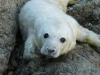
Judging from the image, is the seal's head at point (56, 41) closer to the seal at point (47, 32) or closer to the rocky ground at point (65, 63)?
the seal at point (47, 32)

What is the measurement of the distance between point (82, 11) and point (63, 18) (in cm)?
166

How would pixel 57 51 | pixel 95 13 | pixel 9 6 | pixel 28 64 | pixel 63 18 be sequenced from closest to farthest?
pixel 57 51, pixel 28 64, pixel 63 18, pixel 9 6, pixel 95 13

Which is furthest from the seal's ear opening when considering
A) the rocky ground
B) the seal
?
the rocky ground

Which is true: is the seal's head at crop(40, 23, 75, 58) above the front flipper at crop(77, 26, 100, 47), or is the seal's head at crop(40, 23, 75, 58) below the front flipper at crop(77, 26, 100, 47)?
above

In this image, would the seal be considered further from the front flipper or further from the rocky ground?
the rocky ground

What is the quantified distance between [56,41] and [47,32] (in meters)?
0.29

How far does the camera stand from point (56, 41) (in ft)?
22.0

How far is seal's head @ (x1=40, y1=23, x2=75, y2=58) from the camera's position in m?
6.55

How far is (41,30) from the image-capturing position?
7102mm

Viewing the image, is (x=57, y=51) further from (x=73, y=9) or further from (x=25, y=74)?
(x=73, y=9)

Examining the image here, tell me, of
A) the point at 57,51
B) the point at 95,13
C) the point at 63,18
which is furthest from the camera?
the point at 95,13

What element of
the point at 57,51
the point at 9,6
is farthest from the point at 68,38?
the point at 9,6

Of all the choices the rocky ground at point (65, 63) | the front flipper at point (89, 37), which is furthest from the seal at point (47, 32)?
the rocky ground at point (65, 63)

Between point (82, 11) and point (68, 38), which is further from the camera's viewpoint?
point (82, 11)
